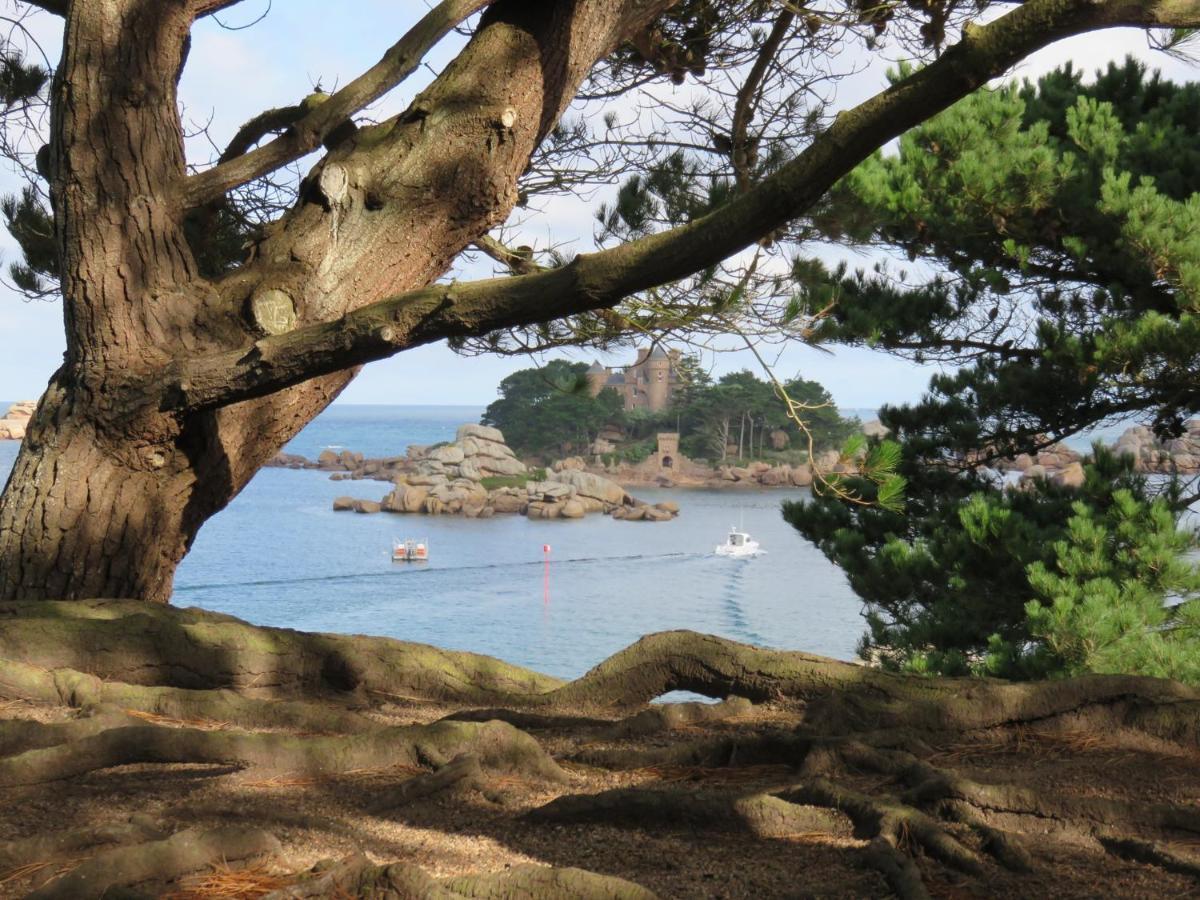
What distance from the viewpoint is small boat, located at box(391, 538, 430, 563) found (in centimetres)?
2622

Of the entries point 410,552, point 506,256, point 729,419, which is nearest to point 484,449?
point 729,419

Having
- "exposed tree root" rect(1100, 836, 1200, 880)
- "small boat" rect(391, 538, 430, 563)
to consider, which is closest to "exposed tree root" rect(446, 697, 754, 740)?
"exposed tree root" rect(1100, 836, 1200, 880)

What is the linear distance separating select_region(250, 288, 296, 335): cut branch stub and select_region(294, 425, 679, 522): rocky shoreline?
29.9 m

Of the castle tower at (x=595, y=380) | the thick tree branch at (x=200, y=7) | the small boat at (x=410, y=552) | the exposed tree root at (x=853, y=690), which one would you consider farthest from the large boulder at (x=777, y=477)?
the exposed tree root at (x=853, y=690)

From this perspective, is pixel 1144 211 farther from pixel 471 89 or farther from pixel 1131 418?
pixel 471 89

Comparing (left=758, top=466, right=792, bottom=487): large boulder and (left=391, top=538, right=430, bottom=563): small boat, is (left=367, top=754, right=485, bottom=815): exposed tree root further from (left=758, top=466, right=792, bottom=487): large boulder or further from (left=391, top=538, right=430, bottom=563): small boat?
(left=758, top=466, right=792, bottom=487): large boulder

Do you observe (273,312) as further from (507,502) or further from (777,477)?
(777,477)

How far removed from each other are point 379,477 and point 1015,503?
1458 inches

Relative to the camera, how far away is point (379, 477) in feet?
139

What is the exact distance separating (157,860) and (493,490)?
107 feet

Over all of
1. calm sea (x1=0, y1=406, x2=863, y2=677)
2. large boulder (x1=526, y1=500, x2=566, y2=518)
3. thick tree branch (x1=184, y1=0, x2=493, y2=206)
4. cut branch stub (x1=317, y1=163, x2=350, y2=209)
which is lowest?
calm sea (x1=0, y1=406, x2=863, y2=677)

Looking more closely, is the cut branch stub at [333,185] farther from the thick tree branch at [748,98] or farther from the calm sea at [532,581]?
the calm sea at [532,581]

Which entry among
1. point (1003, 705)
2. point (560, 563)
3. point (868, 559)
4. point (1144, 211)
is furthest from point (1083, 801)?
point (560, 563)

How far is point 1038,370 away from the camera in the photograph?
6613mm
